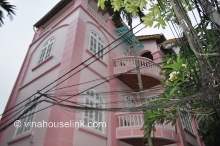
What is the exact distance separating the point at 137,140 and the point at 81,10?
23.4ft

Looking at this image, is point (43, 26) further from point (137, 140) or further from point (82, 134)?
point (137, 140)

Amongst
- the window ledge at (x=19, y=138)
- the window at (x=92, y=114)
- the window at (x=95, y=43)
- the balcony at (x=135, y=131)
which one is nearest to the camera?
the window ledge at (x=19, y=138)

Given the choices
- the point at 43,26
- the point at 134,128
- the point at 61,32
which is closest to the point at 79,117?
the point at 134,128

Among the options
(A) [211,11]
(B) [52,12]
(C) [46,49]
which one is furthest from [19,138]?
(B) [52,12]

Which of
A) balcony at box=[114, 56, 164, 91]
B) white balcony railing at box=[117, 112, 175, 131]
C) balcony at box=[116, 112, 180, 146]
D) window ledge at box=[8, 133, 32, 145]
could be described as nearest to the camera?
window ledge at box=[8, 133, 32, 145]

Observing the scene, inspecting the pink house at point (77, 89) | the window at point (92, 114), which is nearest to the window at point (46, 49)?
the pink house at point (77, 89)

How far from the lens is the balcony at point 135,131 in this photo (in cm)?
678

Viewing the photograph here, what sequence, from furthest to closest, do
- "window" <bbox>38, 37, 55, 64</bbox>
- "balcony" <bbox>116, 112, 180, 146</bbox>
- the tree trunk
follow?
"window" <bbox>38, 37, 55, 64</bbox>
"balcony" <bbox>116, 112, 180, 146</bbox>
the tree trunk

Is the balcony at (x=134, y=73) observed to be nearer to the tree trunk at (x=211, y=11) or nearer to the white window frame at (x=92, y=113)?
the white window frame at (x=92, y=113)

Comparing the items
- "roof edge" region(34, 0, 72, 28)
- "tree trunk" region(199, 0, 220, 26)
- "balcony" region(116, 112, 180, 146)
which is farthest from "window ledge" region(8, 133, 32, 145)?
"roof edge" region(34, 0, 72, 28)

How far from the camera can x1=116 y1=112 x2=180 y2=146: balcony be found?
22.2ft

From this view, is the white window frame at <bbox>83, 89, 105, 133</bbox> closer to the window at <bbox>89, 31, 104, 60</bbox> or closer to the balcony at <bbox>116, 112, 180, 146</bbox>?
the balcony at <bbox>116, 112, 180, 146</bbox>

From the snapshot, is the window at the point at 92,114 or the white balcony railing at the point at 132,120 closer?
the window at the point at 92,114

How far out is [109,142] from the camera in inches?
256
